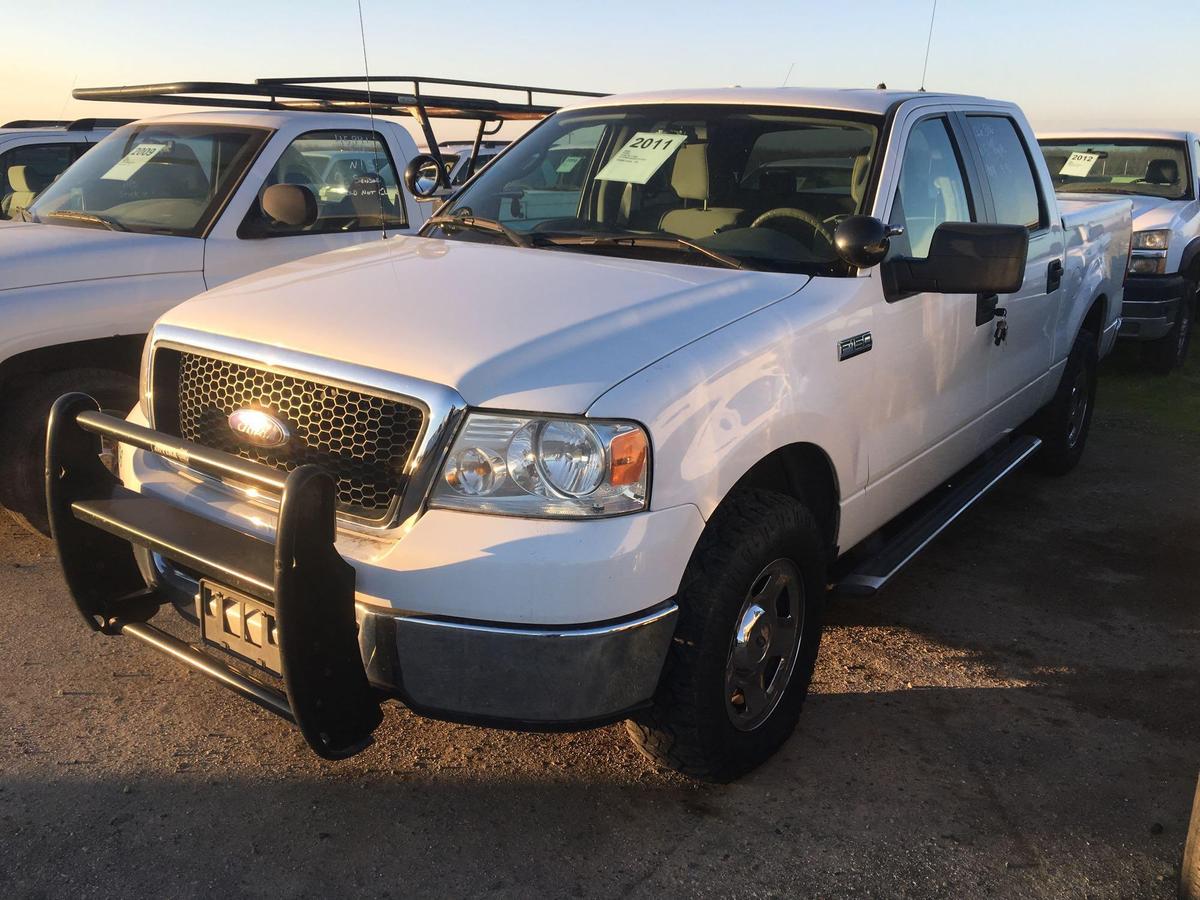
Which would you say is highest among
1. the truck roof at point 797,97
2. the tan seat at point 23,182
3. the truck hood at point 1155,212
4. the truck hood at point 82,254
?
the truck roof at point 797,97

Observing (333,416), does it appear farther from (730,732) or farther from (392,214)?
(392,214)

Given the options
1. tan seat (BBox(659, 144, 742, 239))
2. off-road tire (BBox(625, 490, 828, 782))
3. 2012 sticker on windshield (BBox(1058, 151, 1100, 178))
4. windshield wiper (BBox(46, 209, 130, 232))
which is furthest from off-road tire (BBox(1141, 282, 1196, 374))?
windshield wiper (BBox(46, 209, 130, 232))

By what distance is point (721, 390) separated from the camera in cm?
267

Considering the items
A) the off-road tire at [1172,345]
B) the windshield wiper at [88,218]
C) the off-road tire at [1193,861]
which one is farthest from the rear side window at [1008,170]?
the off-road tire at [1172,345]

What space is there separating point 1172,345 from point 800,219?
664cm

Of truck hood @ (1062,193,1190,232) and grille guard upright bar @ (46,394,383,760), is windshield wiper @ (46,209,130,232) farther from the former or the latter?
truck hood @ (1062,193,1190,232)

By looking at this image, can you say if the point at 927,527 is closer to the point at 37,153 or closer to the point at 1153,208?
the point at 1153,208

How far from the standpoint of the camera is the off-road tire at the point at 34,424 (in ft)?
14.3

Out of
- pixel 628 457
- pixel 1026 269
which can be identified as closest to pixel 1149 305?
pixel 1026 269

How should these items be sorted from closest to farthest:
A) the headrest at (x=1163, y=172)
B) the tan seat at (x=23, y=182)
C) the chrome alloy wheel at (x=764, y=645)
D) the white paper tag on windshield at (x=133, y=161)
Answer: the chrome alloy wheel at (x=764, y=645)
the white paper tag on windshield at (x=133, y=161)
the tan seat at (x=23, y=182)
the headrest at (x=1163, y=172)

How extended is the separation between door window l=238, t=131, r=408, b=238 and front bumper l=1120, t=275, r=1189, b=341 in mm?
5644

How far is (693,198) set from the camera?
3732 millimetres

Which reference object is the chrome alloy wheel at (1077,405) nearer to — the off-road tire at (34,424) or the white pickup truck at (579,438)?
the white pickup truck at (579,438)

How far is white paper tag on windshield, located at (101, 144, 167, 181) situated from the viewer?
543 cm
